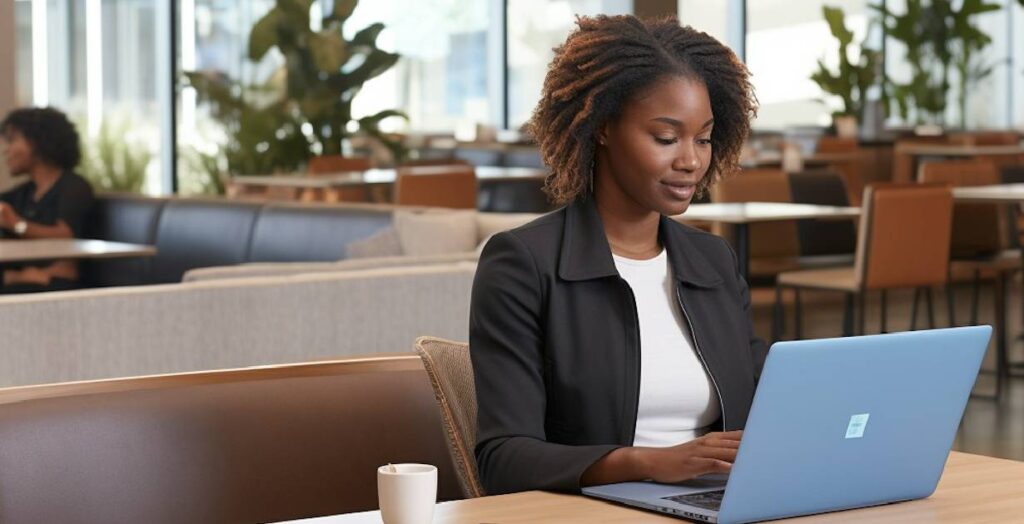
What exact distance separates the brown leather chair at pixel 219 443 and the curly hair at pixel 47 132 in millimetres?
4884

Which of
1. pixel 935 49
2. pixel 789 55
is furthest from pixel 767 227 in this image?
pixel 935 49

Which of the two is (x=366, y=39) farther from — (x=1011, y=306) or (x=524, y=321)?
(x=524, y=321)

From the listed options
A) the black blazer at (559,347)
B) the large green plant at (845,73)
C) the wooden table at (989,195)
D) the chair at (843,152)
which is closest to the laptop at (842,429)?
the black blazer at (559,347)

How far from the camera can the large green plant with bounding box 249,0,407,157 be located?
10242mm

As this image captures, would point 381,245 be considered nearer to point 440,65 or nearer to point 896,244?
point 896,244

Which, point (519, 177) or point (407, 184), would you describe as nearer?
point (407, 184)

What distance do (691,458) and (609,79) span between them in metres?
0.55

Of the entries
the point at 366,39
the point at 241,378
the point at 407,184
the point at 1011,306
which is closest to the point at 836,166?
the point at 1011,306

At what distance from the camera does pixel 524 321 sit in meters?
1.99

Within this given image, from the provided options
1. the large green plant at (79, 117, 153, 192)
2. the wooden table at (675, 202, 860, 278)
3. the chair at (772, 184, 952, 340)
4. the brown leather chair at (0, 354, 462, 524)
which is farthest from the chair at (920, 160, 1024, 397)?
the brown leather chair at (0, 354, 462, 524)

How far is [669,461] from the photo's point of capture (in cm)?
175

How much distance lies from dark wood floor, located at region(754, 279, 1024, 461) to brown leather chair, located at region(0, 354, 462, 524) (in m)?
3.65

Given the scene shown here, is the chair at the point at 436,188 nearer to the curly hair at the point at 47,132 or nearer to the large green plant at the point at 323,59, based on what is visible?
the large green plant at the point at 323,59

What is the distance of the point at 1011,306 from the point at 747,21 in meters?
5.26
